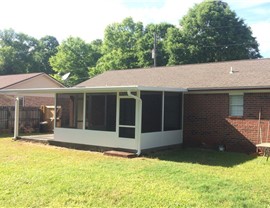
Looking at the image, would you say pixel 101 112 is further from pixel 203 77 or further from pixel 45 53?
pixel 45 53

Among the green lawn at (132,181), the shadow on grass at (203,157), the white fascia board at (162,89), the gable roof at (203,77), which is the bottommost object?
the shadow on grass at (203,157)

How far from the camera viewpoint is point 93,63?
49.9 meters

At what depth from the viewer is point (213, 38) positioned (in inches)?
1372

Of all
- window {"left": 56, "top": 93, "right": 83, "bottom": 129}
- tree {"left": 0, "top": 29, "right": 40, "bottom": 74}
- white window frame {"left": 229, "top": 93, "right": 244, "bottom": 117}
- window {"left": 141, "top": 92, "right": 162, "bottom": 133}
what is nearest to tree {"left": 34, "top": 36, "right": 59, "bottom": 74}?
tree {"left": 0, "top": 29, "right": 40, "bottom": 74}

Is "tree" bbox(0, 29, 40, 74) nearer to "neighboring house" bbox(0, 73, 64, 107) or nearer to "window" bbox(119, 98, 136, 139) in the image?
"neighboring house" bbox(0, 73, 64, 107)

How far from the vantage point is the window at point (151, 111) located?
38.7 feet

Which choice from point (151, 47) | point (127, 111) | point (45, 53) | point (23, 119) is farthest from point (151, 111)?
point (45, 53)

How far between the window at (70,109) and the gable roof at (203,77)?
10.9 feet

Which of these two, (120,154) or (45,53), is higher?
(45,53)

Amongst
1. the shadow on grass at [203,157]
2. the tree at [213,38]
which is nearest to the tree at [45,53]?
the tree at [213,38]

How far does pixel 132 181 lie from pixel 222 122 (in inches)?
248

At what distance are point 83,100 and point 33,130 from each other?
26.4ft

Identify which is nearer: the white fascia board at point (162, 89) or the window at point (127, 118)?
the white fascia board at point (162, 89)

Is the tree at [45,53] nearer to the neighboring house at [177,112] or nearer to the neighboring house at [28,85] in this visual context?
the neighboring house at [28,85]
